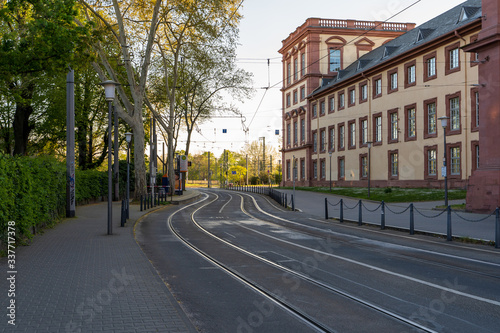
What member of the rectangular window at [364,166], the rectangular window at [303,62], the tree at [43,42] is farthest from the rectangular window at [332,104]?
the tree at [43,42]

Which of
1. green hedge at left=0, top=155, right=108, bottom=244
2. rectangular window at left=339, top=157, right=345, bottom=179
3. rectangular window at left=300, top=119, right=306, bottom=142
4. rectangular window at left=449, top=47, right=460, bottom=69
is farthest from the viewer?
rectangular window at left=300, top=119, right=306, bottom=142

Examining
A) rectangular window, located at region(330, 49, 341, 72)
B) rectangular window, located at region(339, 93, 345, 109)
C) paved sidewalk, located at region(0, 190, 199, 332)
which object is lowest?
paved sidewalk, located at region(0, 190, 199, 332)

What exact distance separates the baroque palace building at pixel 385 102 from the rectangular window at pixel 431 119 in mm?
81

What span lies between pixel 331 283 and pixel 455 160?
33.3 m

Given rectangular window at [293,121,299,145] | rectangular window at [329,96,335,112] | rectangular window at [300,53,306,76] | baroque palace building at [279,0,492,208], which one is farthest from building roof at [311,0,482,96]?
rectangular window at [293,121,299,145]

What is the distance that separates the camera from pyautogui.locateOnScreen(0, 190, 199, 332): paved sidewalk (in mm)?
5477

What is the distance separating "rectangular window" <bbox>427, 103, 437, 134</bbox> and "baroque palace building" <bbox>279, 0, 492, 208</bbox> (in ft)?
0.27

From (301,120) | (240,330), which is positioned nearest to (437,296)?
(240,330)

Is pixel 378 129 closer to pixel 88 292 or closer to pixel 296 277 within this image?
pixel 296 277

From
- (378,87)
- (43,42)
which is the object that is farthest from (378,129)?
(43,42)

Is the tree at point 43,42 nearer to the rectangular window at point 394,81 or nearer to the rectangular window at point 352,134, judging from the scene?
the rectangular window at point 394,81

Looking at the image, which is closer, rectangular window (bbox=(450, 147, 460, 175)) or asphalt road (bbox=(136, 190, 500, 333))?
asphalt road (bbox=(136, 190, 500, 333))

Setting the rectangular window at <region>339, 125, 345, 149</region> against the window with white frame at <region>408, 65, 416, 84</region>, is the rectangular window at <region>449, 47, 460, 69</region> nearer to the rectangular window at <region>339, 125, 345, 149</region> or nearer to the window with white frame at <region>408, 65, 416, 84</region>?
the window with white frame at <region>408, 65, 416, 84</region>

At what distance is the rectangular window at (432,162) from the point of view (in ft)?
134
